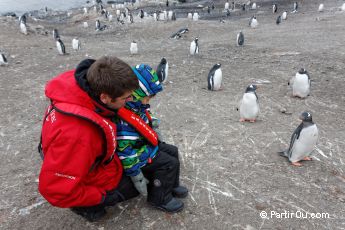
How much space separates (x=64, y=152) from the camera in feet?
7.29

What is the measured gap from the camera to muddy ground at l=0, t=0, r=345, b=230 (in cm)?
324

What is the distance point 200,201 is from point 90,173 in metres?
1.35

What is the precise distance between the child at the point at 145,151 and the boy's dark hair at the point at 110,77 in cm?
41

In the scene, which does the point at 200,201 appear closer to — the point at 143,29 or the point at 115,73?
the point at 115,73

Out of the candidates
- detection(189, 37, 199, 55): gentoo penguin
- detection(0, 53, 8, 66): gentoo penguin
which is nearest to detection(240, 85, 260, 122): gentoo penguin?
detection(189, 37, 199, 55): gentoo penguin

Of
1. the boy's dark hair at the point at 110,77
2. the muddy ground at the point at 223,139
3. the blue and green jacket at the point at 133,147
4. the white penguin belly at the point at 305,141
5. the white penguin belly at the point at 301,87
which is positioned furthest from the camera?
the white penguin belly at the point at 301,87

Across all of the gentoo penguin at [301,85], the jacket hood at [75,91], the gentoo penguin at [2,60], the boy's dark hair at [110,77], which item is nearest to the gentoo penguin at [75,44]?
the gentoo penguin at [2,60]

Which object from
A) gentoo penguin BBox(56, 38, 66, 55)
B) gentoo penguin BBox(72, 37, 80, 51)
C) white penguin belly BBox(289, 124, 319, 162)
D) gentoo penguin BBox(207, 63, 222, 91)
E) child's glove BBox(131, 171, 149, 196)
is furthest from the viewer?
gentoo penguin BBox(72, 37, 80, 51)

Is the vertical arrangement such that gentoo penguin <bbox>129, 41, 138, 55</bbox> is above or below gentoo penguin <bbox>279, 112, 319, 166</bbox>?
below

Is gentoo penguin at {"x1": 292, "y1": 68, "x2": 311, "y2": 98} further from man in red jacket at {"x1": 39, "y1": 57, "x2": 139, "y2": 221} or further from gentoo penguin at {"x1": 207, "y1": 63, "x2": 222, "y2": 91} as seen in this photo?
man in red jacket at {"x1": 39, "y1": 57, "x2": 139, "y2": 221}

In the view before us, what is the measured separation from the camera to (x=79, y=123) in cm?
227

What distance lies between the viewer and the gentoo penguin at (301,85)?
646cm

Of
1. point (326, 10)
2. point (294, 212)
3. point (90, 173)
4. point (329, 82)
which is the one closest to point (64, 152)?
point (90, 173)

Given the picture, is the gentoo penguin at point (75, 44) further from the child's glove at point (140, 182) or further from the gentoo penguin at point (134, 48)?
the child's glove at point (140, 182)
